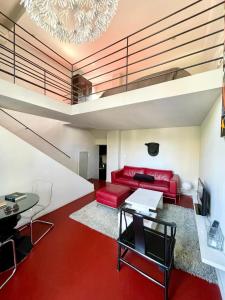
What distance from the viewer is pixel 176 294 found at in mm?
1542

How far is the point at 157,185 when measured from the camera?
165 inches

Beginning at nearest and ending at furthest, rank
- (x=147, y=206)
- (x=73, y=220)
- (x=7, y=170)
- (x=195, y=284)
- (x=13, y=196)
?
(x=195, y=284) < (x=13, y=196) < (x=7, y=170) < (x=147, y=206) < (x=73, y=220)

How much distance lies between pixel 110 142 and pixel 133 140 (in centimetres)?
102

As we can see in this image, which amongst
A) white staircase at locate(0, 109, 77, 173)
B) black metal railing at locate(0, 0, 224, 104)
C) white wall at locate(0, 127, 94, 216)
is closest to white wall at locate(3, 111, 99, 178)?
white staircase at locate(0, 109, 77, 173)

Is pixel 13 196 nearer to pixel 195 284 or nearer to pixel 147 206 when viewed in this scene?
pixel 147 206

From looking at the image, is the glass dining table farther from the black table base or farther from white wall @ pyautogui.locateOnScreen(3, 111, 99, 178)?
white wall @ pyautogui.locateOnScreen(3, 111, 99, 178)

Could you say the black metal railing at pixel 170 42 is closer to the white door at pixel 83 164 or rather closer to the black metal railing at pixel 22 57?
the black metal railing at pixel 22 57

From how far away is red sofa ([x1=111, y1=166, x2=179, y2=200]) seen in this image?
3.94 meters

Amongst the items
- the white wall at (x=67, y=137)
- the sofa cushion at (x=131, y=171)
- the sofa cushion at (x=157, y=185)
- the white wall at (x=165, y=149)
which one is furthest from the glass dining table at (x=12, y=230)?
the white wall at (x=165, y=149)

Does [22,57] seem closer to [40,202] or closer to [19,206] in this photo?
[19,206]

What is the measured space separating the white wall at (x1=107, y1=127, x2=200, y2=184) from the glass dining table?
158 inches

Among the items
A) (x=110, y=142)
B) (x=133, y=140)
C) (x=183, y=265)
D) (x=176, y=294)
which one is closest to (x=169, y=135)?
(x=133, y=140)

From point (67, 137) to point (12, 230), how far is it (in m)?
3.73

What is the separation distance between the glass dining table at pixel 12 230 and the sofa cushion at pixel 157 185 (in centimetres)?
305
